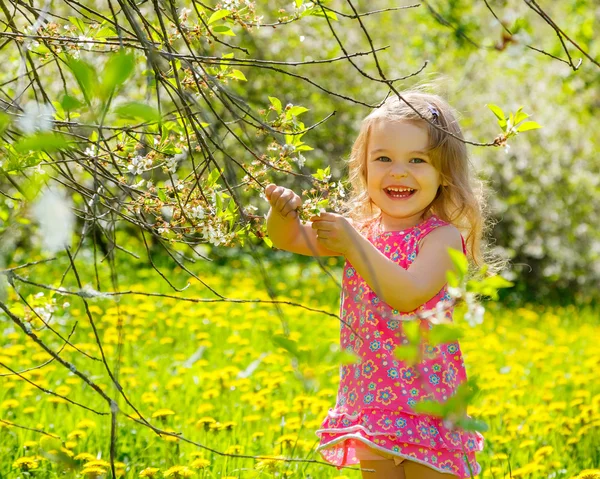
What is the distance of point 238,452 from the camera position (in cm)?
236

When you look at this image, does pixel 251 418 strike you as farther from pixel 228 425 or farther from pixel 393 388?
pixel 393 388

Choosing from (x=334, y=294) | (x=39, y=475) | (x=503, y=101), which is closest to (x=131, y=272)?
(x=334, y=294)

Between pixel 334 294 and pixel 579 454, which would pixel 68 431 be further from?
pixel 334 294

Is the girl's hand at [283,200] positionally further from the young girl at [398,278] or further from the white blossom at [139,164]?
the white blossom at [139,164]

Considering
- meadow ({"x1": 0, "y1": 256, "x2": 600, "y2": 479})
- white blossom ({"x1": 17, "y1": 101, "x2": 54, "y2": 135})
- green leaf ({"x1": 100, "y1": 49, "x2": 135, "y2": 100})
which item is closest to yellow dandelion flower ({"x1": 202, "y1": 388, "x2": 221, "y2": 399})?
meadow ({"x1": 0, "y1": 256, "x2": 600, "y2": 479})

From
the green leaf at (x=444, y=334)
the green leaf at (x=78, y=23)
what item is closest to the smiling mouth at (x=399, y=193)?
the green leaf at (x=78, y=23)

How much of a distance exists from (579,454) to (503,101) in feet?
23.0

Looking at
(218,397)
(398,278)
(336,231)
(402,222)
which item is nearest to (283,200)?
(336,231)

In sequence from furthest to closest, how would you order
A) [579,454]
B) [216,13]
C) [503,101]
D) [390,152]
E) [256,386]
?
[503,101] → [256,386] → [579,454] → [390,152] → [216,13]

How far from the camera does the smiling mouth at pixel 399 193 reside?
205 centimetres

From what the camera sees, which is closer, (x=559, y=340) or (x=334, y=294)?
(x=559, y=340)

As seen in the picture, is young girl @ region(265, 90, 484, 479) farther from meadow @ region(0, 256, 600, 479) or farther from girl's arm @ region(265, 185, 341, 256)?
meadow @ region(0, 256, 600, 479)

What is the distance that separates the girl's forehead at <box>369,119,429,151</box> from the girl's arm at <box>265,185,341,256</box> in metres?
0.28

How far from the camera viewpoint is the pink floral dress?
6.33 ft
